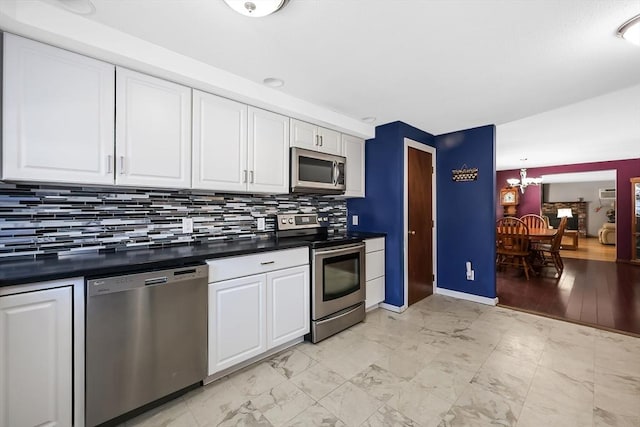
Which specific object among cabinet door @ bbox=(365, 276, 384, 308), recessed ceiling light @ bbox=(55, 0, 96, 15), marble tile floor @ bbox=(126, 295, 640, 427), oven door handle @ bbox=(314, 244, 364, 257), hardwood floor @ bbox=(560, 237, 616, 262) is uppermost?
recessed ceiling light @ bbox=(55, 0, 96, 15)

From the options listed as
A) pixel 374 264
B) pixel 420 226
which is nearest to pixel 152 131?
pixel 374 264

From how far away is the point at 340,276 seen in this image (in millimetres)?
2680

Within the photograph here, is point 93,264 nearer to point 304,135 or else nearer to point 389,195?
point 304,135

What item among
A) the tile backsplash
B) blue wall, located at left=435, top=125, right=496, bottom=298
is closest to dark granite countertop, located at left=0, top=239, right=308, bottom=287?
the tile backsplash

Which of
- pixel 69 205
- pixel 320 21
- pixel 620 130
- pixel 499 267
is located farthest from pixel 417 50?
pixel 499 267

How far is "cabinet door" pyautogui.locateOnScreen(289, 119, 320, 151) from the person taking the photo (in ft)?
8.82

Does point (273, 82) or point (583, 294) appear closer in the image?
point (273, 82)

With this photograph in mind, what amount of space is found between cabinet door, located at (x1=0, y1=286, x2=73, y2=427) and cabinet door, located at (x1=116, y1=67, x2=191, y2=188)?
0.77 meters

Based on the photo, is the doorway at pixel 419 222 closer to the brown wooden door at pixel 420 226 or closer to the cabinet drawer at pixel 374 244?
the brown wooden door at pixel 420 226

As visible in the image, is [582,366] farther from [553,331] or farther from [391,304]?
[391,304]

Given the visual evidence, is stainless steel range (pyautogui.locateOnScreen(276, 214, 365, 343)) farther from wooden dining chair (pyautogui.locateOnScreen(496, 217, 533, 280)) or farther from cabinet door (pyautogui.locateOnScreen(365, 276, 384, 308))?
wooden dining chair (pyautogui.locateOnScreen(496, 217, 533, 280))

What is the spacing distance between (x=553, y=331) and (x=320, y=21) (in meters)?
3.36

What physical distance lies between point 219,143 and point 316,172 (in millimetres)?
1027

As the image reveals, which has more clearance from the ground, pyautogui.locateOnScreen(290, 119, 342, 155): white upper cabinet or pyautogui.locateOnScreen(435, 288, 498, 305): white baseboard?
pyautogui.locateOnScreen(290, 119, 342, 155): white upper cabinet
